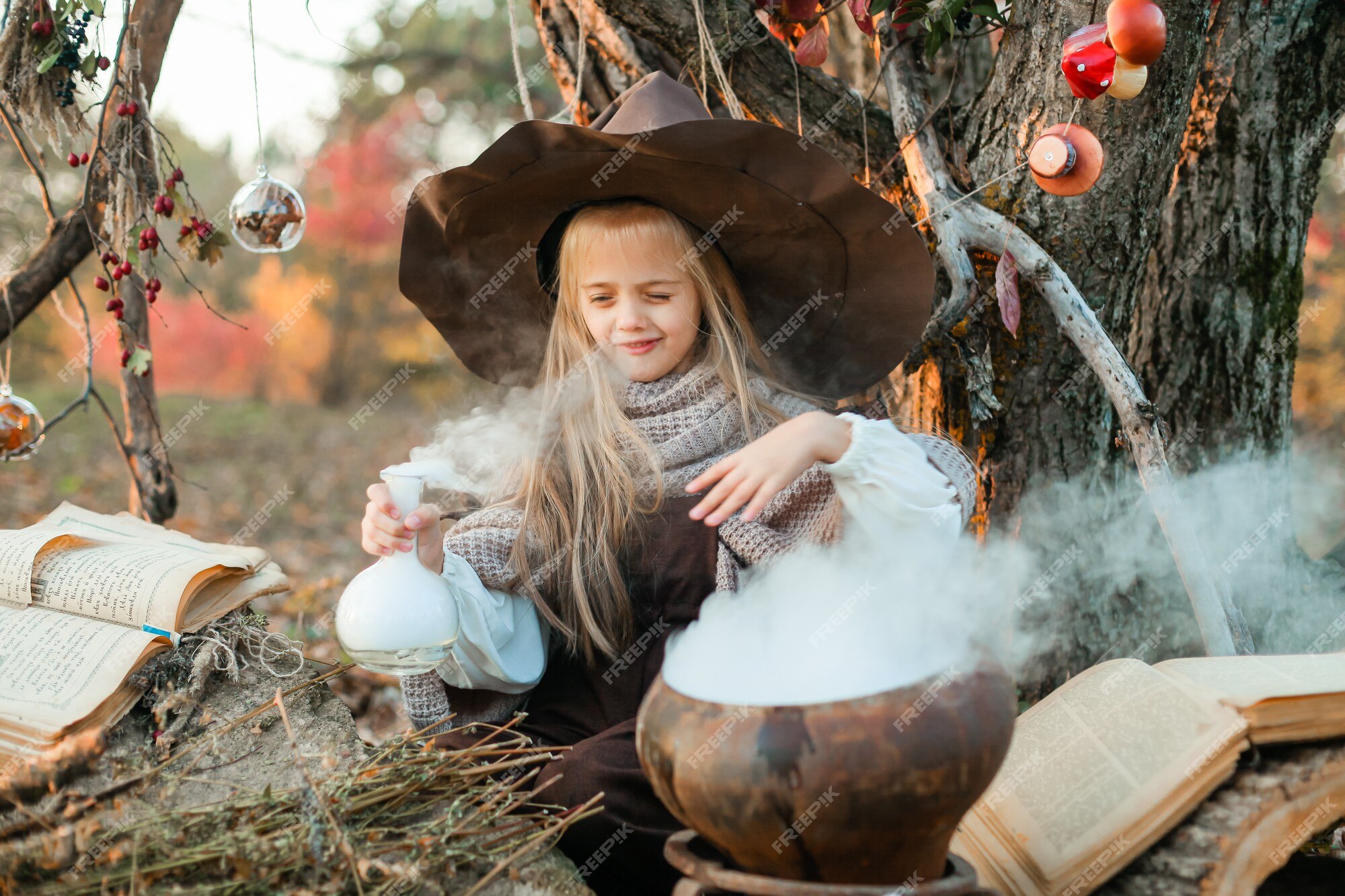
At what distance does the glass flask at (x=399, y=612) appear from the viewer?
1.72 meters

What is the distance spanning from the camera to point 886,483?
173 cm

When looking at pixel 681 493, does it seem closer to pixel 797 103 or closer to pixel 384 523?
pixel 384 523

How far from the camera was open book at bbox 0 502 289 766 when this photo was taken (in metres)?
2.06

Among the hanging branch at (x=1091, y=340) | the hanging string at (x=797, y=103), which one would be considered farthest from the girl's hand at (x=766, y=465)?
the hanging string at (x=797, y=103)

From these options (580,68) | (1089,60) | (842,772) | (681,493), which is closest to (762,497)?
(842,772)

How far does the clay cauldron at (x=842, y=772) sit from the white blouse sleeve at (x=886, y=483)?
1.47ft

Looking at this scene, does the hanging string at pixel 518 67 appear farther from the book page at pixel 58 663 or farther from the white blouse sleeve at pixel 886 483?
the book page at pixel 58 663

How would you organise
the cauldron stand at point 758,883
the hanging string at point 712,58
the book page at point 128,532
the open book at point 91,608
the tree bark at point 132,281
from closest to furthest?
the cauldron stand at point 758,883 < the open book at point 91,608 < the hanging string at point 712,58 < the book page at point 128,532 < the tree bark at point 132,281

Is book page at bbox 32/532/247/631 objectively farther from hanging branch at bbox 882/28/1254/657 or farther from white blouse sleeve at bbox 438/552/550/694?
hanging branch at bbox 882/28/1254/657

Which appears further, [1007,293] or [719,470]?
[1007,293]

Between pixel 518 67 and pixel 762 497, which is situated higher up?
pixel 518 67

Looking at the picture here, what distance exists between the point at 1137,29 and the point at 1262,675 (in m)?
1.27

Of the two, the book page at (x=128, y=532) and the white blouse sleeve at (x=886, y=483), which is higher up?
the book page at (x=128, y=532)

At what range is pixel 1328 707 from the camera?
1.64 m
